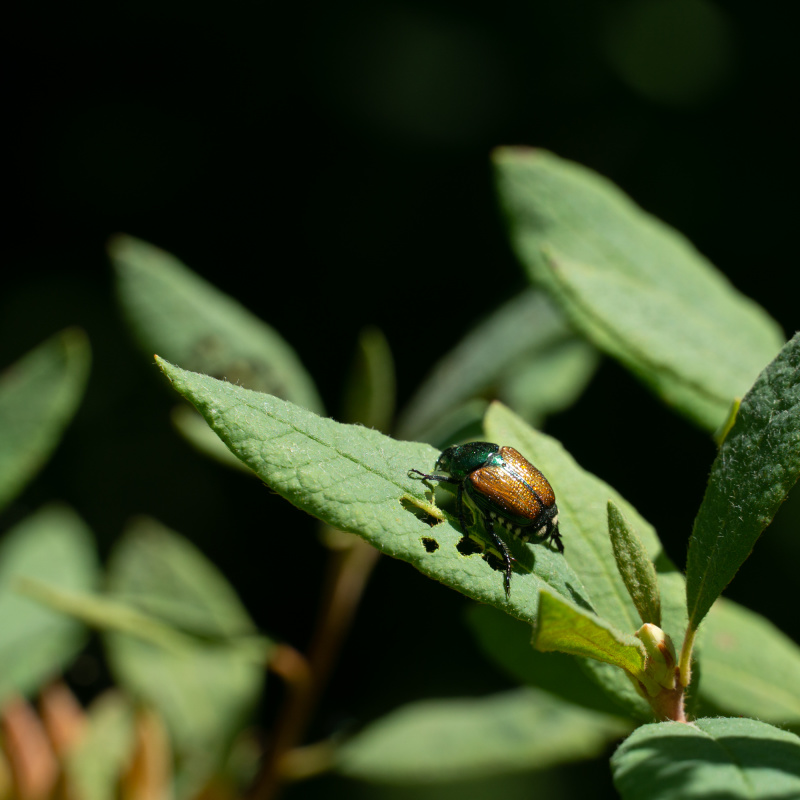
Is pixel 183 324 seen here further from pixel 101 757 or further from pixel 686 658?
pixel 686 658

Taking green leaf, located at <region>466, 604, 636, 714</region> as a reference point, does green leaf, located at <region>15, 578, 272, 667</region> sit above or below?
below

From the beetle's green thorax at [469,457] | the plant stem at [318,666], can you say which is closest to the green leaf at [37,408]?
the plant stem at [318,666]

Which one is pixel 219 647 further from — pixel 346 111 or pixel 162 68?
pixel 162 68

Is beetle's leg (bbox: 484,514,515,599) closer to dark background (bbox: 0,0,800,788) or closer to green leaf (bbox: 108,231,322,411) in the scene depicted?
green leaf (bbox: 108,231,322,411)

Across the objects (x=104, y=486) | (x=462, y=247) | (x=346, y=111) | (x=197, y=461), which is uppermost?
(x=346, y=111)

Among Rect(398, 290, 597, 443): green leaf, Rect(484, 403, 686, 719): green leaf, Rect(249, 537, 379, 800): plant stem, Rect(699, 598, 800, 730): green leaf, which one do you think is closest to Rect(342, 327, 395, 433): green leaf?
Rect(398, 290, 597, 443): green leaf

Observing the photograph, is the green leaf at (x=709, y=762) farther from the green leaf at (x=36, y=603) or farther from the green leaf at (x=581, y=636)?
the green leaf at (x=36, y=603)

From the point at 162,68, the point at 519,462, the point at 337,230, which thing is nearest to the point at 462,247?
the point at 337,230
